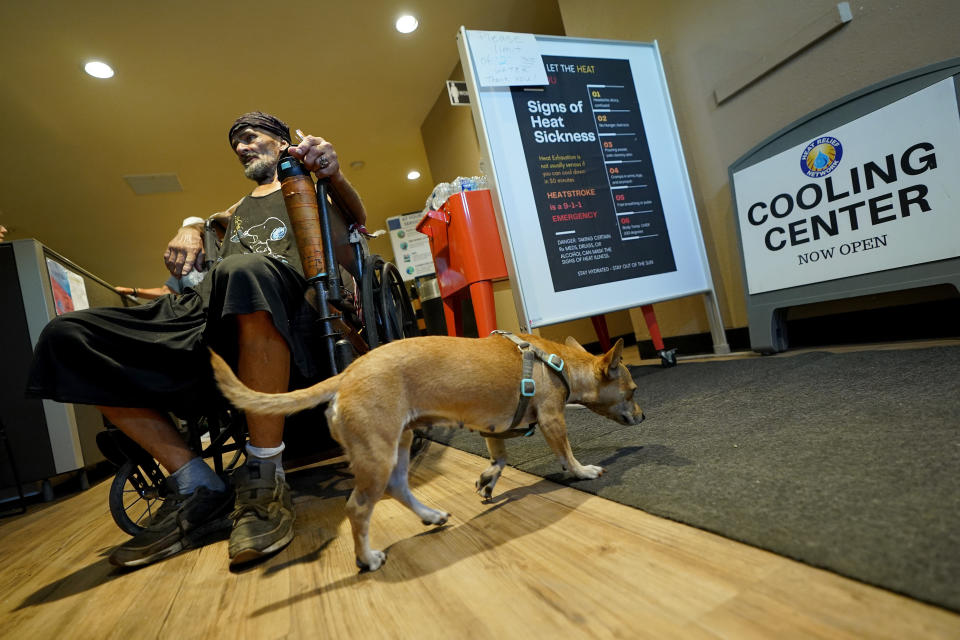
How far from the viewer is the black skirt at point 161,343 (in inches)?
47.6

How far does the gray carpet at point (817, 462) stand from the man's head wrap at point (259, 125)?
1513 millimetres

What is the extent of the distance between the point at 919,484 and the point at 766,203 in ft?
6.15

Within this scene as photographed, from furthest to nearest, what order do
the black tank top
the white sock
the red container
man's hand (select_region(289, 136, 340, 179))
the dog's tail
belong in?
the red container < the black tank top < man's hand (select_region(289, 136, 340, 179)) < the white sock < the dog's tail

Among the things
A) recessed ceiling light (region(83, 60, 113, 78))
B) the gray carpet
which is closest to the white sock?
the gray carpet

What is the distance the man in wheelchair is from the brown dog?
375 millimetres

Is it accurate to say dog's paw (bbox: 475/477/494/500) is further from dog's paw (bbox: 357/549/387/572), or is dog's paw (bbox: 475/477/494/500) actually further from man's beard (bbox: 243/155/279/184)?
man's beard (bbox: 243/155/279/184)

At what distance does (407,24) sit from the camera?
4.18 meters

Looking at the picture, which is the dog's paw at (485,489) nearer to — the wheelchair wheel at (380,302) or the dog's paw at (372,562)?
the dog's paw at (372,562)

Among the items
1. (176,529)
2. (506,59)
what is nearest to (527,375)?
(176,529)

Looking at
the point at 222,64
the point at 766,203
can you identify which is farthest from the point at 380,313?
the point at 222,64

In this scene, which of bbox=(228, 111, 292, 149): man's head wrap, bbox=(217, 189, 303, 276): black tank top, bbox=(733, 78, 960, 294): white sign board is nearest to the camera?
bbox=(217, 189, 303, 276): black tank top

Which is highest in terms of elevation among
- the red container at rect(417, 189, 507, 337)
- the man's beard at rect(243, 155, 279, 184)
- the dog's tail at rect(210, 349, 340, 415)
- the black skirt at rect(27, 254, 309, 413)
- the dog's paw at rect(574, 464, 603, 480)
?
the man's beard at rect(243, 155, 279, 184)

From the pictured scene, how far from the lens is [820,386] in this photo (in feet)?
4.91

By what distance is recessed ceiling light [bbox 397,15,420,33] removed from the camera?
4.10m
